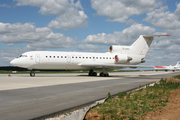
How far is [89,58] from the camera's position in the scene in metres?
29.6

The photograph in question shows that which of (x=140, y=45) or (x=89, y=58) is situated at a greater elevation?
(x=140, y=45)

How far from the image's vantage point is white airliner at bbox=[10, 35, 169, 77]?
25828 millimetres

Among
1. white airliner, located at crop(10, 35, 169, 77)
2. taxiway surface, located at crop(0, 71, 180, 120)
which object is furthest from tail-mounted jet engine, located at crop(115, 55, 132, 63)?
taxiway surface, located at crop(0, 71, 180, 120)

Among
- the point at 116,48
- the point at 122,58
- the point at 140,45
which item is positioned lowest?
the point at 122,58

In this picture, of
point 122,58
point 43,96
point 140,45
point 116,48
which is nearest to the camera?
point 43,96

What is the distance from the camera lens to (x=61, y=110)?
582cm

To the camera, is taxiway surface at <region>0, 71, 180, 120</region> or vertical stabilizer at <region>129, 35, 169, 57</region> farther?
vertical stabilizer at <region>129, 35, 169, 57</region>

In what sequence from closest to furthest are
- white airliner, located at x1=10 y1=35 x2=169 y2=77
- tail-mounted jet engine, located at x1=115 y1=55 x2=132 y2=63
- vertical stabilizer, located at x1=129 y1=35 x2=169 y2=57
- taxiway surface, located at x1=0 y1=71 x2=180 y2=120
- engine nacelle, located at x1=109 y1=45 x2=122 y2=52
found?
1. taxiway surface, located at x1=0 y1=71 x2=180 y2=120
2. white airliner, located at x1=10 y1=35 x2=169 y2=77
3. tail-mounted jet engine, located at x1=115 y1=55 x2=132 y2=63
4. engine nacelle, located at x1=109 y1=45 x2=122 y2=52
5. vertical stabilizer, located at x1=129 y1=35 x2=169 y2=57

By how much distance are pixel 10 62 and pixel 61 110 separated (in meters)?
22.2

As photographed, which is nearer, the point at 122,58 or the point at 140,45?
the point at 122,58

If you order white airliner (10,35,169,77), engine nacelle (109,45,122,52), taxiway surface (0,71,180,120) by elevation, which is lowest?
taxiway surface (0,71,180,120)

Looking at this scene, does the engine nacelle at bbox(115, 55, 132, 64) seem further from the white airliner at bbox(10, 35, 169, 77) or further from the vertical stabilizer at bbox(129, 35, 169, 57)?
the vertical stabilizer at bbox(129, 35, 169, 57)

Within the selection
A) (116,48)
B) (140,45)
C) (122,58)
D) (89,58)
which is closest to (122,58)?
(122,58)

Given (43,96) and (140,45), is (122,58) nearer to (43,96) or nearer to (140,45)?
(140,45)
